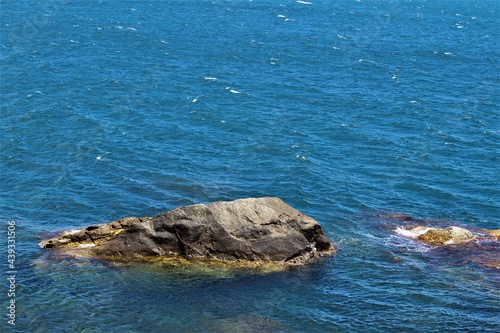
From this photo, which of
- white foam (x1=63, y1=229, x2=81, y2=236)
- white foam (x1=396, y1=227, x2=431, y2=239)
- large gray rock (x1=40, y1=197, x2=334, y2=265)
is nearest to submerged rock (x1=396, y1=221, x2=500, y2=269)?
white foam (x1=396, y1=227, x2=431, y2=239)

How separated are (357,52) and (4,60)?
264ft

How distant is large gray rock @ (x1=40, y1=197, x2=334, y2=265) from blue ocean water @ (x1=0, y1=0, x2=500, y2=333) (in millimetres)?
2239

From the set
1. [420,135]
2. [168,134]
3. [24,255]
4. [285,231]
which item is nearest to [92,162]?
[168,134]

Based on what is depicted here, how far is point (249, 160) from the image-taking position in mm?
99312

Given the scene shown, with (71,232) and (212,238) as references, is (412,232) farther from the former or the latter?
(71,232)

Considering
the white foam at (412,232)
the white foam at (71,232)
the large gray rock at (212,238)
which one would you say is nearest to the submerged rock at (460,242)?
the white foam at (412,232)

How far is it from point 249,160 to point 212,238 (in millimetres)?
33335

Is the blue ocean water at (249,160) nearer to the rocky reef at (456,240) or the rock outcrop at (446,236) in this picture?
the rocky reef at (456,240)

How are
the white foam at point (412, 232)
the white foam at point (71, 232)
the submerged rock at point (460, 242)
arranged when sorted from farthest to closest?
1. the white foam at point (412, 232)
2. the white foam at point (71, 232)
3. the submerged rock at point (460, 242)

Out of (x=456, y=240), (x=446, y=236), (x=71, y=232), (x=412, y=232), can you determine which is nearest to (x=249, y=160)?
(x=412, y=232)

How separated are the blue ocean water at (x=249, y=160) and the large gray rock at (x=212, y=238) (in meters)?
2.24

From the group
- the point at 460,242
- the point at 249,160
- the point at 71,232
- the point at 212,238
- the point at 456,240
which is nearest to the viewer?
the point at 212,238

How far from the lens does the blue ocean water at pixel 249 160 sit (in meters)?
60.2

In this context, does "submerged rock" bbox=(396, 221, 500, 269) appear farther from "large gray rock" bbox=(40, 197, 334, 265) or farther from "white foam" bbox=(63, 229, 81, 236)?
"white foam" bbox=(63, 229, 81, 236)
